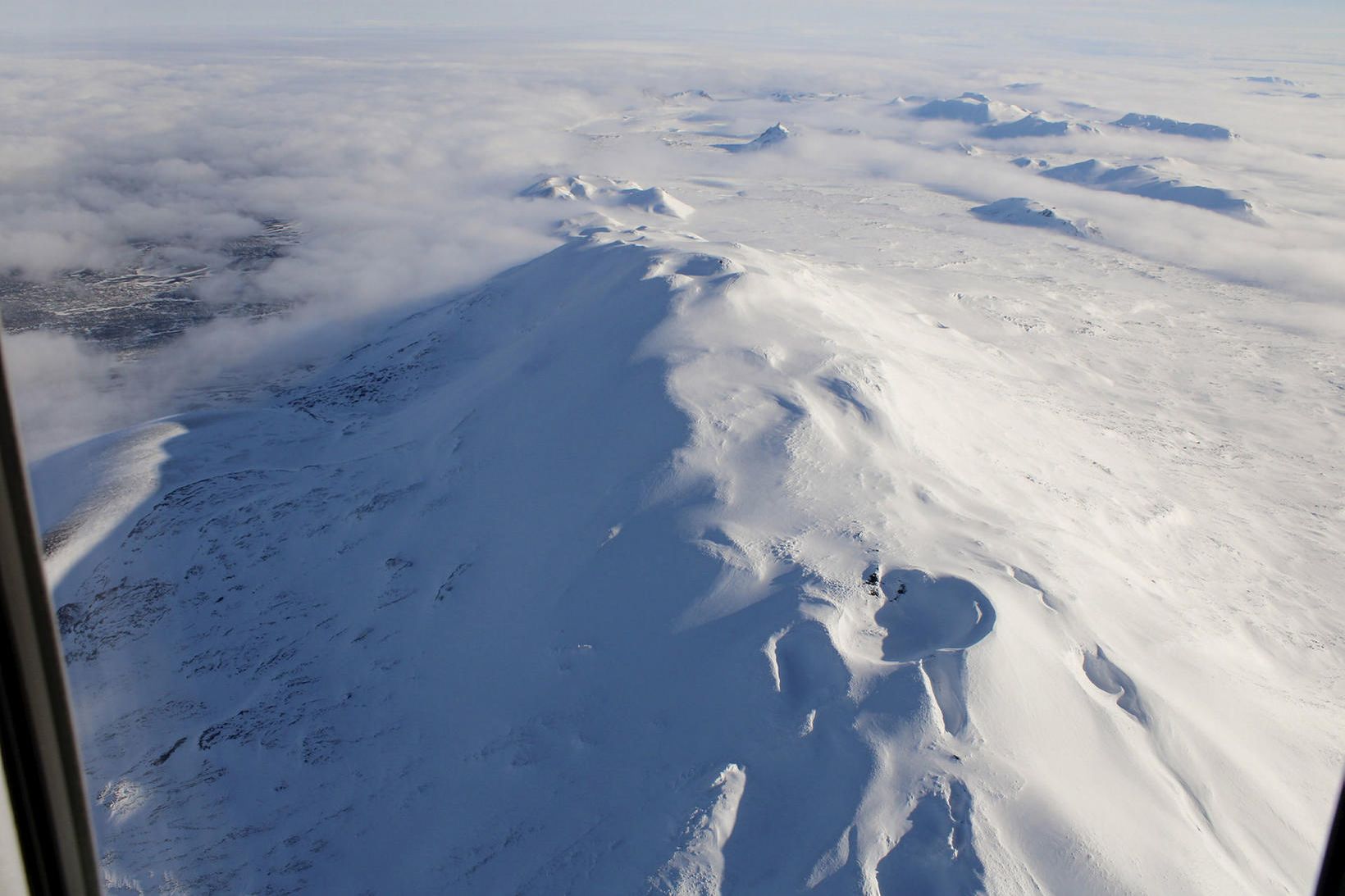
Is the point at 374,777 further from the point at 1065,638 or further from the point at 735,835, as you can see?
the point at 1065,638

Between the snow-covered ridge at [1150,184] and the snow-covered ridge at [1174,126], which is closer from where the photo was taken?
the snow-covered ridge at [1150,184]

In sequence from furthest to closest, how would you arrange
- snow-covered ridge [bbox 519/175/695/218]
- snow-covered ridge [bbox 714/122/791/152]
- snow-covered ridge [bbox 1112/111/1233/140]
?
snow-covered ridge [bbox 1112/111/1233/140], snow-covered ridge [bbox 714/122/791/152], snow-covered ridge [bbox 519/175/695/218]

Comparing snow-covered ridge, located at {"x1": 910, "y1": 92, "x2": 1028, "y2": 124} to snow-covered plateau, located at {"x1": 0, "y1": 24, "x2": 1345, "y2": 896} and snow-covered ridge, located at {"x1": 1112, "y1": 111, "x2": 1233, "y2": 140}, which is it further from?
snow-covered plateau, located at {"x1": 0, "y1": 24, "x2": 1345, "y2": 896}

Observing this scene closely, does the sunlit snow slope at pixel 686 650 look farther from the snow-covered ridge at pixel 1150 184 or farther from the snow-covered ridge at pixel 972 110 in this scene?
the snow-covered ridge at pixel 972 110

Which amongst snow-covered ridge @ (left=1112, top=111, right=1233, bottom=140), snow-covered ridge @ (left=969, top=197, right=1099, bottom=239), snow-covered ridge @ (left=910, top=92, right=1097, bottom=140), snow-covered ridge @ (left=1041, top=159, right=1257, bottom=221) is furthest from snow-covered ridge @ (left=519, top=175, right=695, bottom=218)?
snow-covered ridge @ (left=1112, top=111, right=1233, bottom=140)

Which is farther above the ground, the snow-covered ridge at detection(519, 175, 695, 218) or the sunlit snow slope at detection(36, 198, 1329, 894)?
the snow-covered ridge at detection(519, 175, 695, 218)

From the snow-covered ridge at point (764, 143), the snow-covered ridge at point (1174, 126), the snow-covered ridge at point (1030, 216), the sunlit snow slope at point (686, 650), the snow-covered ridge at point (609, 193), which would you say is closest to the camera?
the sunlit snow slope at point (686, 650)

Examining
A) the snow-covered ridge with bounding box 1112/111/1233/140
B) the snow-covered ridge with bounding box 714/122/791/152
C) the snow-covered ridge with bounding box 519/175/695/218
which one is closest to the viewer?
the snow-covered ridge with bounding box 519/175/695/218

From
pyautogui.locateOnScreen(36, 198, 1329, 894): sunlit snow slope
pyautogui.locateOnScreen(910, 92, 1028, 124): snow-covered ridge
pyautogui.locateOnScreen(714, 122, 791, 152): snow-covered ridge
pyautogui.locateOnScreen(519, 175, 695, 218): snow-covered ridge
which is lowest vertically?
pyautogui.locateOnScreen(36, 198, 1329, 894): sunlit snow slope

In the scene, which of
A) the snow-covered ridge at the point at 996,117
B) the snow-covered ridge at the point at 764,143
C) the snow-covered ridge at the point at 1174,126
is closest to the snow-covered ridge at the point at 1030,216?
the snow-covered ridge at the point at 764,143

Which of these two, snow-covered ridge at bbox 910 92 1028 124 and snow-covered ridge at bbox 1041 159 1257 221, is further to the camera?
snow-covered ridge at bbox 910 92 1028 124

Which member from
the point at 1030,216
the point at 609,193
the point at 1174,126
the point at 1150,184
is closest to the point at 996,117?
the point at 1174,126
